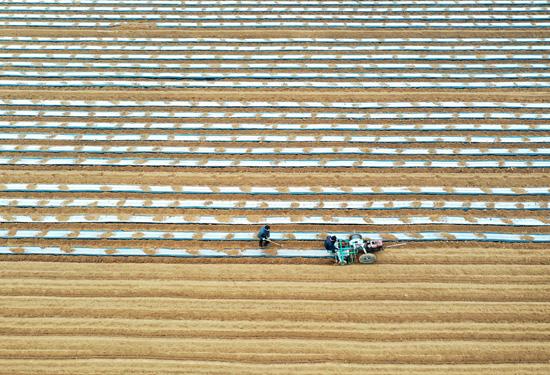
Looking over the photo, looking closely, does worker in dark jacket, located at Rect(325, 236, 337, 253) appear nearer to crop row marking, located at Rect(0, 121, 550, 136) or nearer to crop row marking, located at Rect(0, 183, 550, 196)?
crop row marking, located at Rect(0, 183, 550, 196)

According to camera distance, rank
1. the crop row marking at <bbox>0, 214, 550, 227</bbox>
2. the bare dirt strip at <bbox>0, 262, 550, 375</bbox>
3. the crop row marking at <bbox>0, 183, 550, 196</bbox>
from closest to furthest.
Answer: the bare dirt strip at <bbox>0, 262, 550, 375</bbox>
the crop row marking at <bbox>0, 214, 550, 227</bbox>
the crop row marking at <bbox>0, 183, 550, 196</bbox>

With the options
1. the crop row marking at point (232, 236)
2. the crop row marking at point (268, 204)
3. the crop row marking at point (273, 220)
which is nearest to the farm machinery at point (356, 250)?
the crop row marking at point (232, 236)

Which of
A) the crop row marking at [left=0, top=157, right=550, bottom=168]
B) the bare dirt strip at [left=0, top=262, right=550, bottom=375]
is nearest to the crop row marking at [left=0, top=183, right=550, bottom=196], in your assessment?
the crop row marking at [left=0, top=157, right=550, bottom=168]

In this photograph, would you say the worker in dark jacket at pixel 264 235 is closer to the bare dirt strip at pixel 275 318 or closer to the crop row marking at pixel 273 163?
the bare dirt strip at pixel 275 318

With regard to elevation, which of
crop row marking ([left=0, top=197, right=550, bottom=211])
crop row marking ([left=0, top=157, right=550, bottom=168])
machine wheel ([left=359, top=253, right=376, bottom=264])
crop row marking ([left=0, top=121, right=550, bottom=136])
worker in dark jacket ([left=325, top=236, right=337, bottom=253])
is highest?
crop row marking ([left=0, top=121, right=550, bottom=136])

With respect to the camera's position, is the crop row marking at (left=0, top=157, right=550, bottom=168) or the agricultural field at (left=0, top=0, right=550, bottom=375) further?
the crop row marking at (left=0, top=157, right=550, bottom=168)

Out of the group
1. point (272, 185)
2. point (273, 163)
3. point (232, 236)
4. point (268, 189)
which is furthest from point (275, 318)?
point (273, 163)

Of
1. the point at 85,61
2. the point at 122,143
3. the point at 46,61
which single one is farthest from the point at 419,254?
the point at 46,61

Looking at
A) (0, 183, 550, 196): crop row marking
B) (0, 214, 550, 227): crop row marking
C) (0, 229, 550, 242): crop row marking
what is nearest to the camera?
(0, 229, 550, 242): crop row marking

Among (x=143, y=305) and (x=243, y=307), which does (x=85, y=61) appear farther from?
(x=243, y=307)
